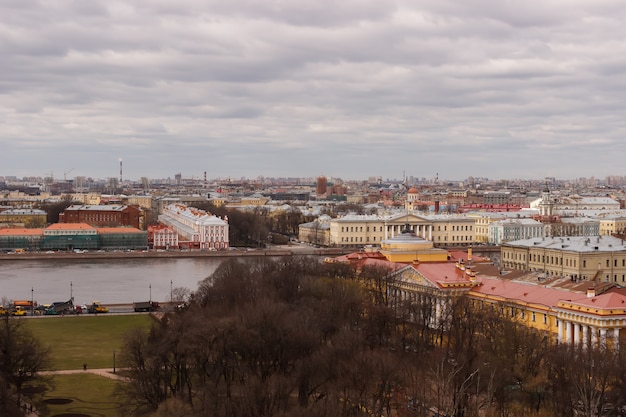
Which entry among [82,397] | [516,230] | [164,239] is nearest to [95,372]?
[82,397]

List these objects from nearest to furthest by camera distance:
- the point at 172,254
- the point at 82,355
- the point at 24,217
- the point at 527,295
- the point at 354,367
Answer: the point at 354,367
the point at 82,355
the point at 527,295
the point at 172,254
the point at 24,217

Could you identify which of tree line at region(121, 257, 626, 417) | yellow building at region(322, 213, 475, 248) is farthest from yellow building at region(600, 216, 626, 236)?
tree line at region(121, 257, 626, 417)

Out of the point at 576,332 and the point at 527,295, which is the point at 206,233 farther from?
the point at 576,332

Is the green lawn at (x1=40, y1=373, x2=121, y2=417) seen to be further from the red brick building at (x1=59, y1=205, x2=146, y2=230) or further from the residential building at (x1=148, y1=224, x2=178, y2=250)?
the red brick building at (x1=59, y1=205, x2=146, y2=230)

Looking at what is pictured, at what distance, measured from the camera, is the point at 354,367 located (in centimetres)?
1611

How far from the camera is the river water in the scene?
34.8m

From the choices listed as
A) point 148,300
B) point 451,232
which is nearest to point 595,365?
point 148,300

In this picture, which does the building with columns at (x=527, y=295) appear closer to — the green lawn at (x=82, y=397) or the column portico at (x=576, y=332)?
the column portico at (x=576, y=332)

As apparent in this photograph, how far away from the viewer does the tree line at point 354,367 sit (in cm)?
1528

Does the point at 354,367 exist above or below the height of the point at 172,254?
above

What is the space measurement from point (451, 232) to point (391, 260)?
32195 mm

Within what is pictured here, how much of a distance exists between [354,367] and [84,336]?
37.8 ft

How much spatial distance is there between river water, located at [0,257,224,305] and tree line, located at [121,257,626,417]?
13.6 meters

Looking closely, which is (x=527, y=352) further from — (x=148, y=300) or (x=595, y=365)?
(x=148, y=300)
